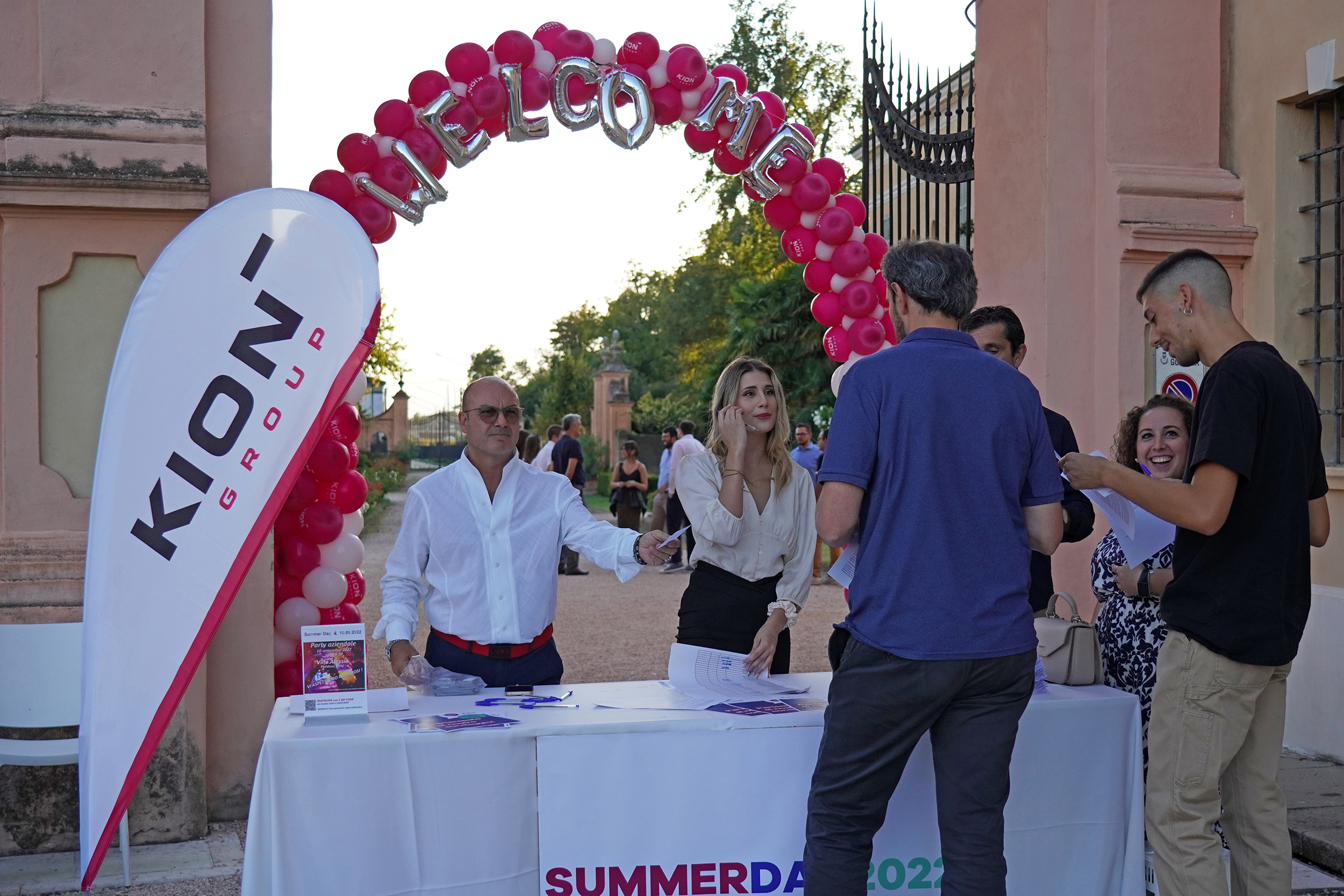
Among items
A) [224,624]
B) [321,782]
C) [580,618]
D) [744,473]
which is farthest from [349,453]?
[580,618]

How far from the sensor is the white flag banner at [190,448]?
3352mm

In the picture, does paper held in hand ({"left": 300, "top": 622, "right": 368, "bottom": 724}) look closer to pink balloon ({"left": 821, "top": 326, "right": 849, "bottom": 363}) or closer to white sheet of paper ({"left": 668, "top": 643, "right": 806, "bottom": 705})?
white sheet of paper ({"left": 668, "top": 643, "right": 806, "bottom": 705})

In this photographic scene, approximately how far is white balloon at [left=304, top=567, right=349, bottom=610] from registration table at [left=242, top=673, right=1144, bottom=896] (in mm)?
1838

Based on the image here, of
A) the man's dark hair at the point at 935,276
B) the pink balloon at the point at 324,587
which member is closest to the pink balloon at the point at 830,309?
the pink balloon at the point at 324,587

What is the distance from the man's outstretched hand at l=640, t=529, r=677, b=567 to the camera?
3.43 m

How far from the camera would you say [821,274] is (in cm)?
574

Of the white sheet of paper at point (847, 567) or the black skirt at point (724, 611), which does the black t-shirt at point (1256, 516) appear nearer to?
the white sheet of paper at point (847, 567)

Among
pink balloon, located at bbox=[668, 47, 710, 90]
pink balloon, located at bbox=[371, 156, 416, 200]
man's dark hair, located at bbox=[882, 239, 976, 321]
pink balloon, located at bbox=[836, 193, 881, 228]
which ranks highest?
pink balloon, located at bbox=[668, 47, 710, 90]

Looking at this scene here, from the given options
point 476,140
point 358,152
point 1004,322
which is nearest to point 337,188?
point 358,152

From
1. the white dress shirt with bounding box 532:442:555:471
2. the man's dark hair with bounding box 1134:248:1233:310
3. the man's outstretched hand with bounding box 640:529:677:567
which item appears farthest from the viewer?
the white dress shirt with bounding box 532:442:555:471

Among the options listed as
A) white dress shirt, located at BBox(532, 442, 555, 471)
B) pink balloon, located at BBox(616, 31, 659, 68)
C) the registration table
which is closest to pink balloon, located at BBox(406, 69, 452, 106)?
pink balloon, located at BBox(616, 31, 659, 68)

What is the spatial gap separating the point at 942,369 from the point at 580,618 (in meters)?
7.98

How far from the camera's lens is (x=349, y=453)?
17.2ft

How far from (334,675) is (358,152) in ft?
8.38
